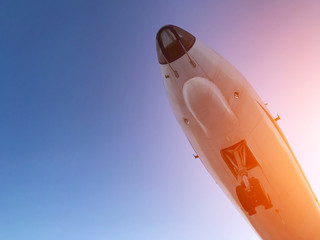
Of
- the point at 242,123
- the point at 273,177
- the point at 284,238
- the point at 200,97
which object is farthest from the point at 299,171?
the point at 200,97

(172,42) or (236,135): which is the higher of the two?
(172,42)

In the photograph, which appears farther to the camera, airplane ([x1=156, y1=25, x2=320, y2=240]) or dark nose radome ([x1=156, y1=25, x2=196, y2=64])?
airplane ([x1=156, y1=25, x2=320, y2=240])

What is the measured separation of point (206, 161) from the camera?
33.8 feet

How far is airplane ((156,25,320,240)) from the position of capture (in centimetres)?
814

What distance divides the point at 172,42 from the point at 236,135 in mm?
4207

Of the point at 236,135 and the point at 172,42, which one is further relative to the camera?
the point at 236,135

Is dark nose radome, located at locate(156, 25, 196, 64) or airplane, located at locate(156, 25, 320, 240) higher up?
dark nose radome, located at locate(156, 25, 196, 64)

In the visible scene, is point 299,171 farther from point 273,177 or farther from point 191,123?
point 191,123

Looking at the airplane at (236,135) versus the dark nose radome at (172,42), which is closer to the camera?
the dark nose radome at (172,42)

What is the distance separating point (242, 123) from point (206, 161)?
2.59m

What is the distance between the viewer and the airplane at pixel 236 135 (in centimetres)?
814

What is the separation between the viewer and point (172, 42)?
8.09 m

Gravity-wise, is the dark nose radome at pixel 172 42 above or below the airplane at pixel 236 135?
above

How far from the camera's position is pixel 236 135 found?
8773 millimetres
